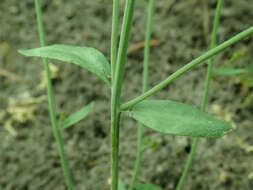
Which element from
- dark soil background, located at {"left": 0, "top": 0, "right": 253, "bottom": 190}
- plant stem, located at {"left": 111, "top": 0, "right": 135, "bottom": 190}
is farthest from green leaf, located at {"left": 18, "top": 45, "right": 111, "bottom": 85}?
dark soil background, located at {"left": 0, "top": 0, "right": 253, "bottom": 190}

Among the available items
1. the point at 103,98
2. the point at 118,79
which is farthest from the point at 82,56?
the point at 103,98

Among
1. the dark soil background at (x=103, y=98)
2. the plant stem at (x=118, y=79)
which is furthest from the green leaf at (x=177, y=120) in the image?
the dark soil background at (x=103, y=98)

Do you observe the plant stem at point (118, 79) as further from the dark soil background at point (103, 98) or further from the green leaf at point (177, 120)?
the dark soil background at point (103, 98)

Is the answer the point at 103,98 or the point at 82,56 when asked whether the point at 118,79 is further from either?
the point at 103,98

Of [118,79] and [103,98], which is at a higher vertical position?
[118,79]

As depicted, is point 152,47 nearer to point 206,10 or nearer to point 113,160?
point 206,10

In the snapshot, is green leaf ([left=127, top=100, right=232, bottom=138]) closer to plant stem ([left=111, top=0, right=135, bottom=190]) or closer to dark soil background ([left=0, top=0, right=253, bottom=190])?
plant stem ([left=111, top=0, right=135, bottom=190])

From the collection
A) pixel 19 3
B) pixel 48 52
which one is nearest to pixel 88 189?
pixel 48 52
